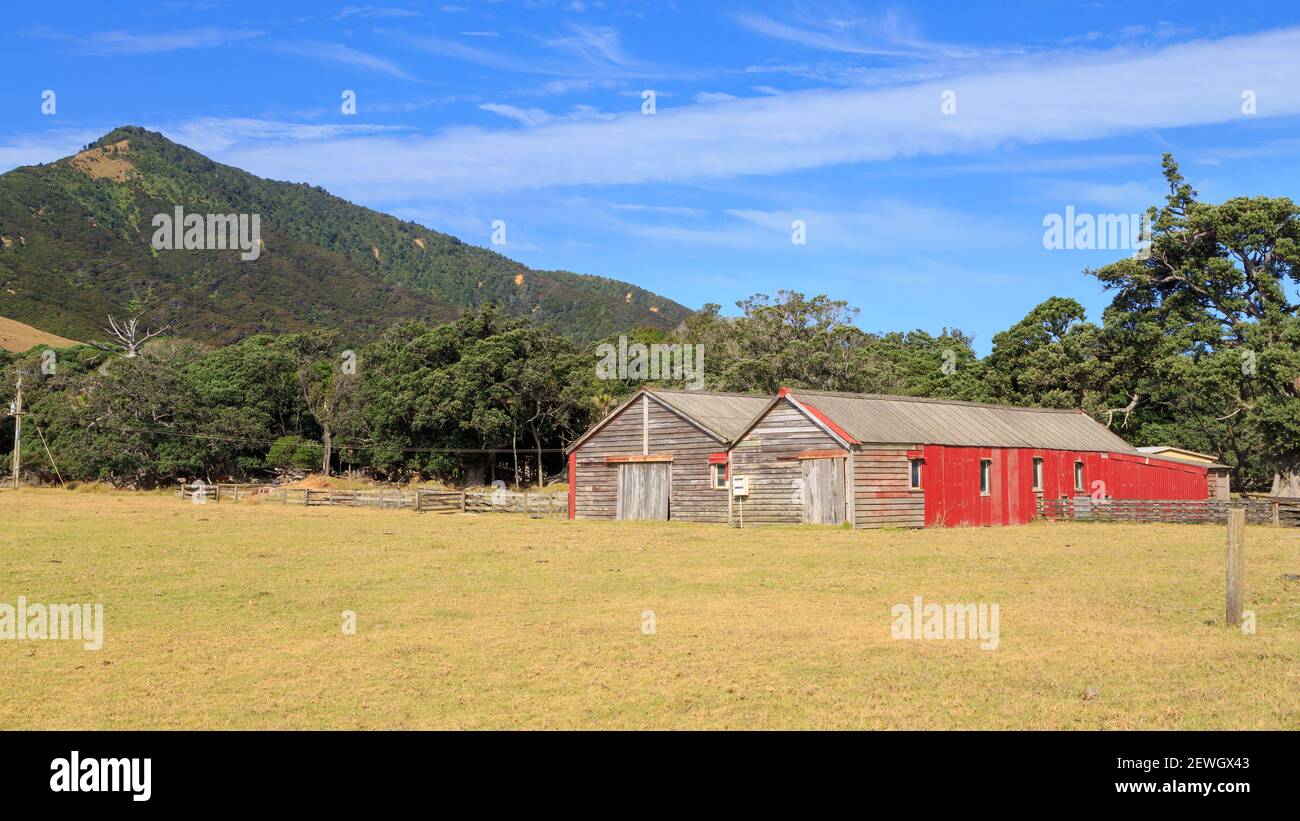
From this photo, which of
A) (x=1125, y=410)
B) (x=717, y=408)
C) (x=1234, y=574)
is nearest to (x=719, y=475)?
(x=717, y=408)

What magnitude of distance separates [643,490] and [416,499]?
14.0m

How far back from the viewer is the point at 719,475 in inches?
1702

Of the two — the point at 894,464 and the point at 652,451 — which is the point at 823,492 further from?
the point at 652,451

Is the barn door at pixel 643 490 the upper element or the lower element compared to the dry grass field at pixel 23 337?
lower

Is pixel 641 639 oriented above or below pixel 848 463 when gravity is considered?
below

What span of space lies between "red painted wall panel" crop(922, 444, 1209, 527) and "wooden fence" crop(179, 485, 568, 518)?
17.4 metres

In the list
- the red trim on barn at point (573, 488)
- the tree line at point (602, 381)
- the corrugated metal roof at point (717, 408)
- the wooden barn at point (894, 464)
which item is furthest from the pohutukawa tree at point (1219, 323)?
the red trim on barn at point (573, 488)

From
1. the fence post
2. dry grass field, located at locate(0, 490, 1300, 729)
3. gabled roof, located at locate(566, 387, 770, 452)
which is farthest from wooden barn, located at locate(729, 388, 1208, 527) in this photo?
the fence post

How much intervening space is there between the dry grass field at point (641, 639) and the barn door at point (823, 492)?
24.7 ft

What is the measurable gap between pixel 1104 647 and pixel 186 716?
11.2m

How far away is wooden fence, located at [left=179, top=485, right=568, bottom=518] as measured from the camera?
166 feet

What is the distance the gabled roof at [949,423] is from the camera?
1580 inches

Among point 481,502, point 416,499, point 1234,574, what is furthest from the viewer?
point 416,499

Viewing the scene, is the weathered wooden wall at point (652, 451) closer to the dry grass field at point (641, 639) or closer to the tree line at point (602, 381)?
the dry grass field at point (641, 639)
